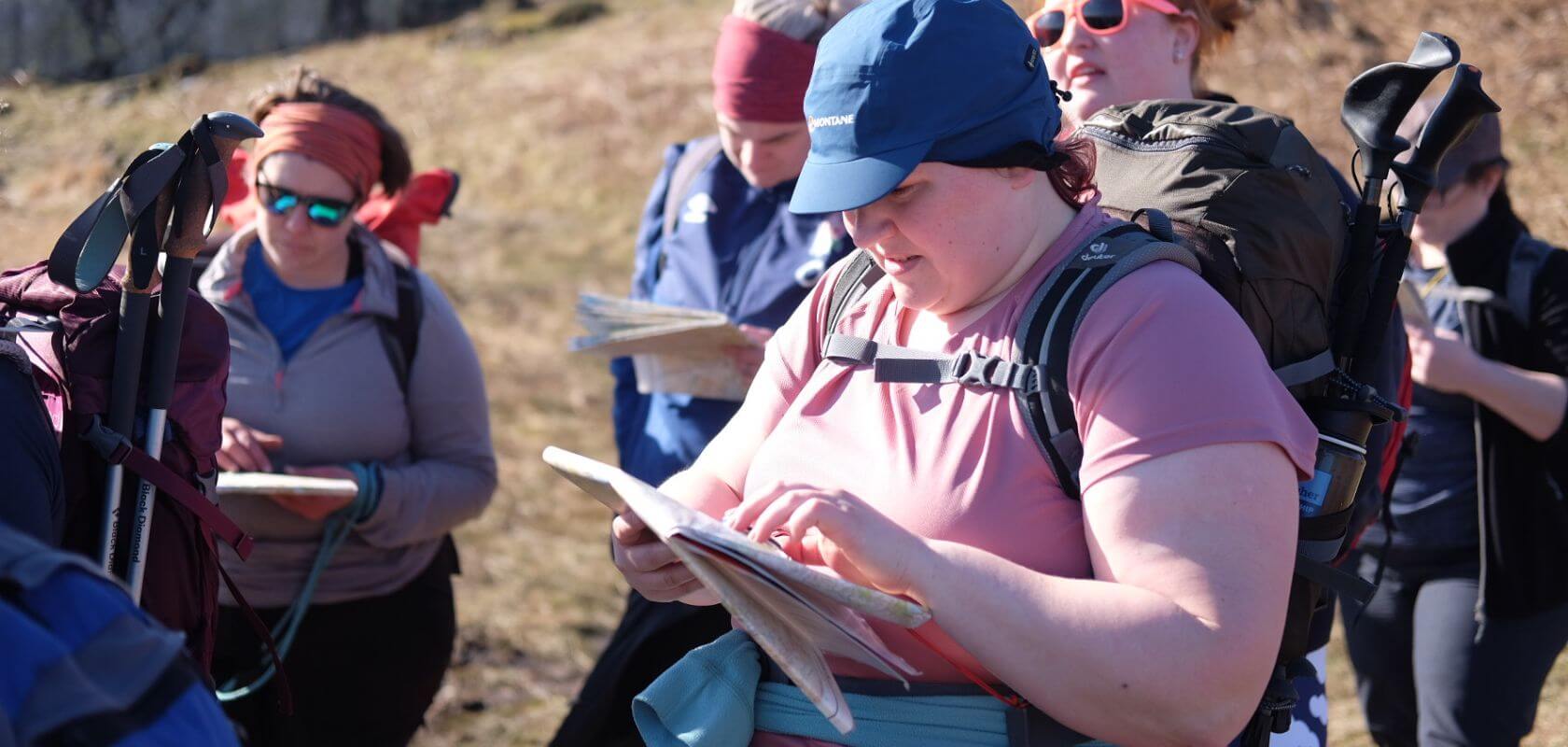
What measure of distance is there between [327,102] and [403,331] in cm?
65

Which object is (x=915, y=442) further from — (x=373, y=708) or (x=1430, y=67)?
(x=373, y=708)

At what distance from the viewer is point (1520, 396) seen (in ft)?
11.5

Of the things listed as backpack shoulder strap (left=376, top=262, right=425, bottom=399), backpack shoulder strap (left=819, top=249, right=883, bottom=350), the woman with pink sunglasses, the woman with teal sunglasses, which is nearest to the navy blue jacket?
the woman with teal sunglasses

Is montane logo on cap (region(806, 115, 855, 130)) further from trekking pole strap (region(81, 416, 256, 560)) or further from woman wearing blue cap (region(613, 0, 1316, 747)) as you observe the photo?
trekking pole strap (region(81, 416, 256, 560))

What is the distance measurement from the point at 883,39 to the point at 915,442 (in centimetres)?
53

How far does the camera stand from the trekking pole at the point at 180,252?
2416mm

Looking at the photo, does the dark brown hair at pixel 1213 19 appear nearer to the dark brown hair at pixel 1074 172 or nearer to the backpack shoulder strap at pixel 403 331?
the dark brown hair at pixel 1074 172

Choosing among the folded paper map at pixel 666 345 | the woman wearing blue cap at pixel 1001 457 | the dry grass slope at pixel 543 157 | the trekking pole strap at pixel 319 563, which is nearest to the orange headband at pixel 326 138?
the folded paper map at pixel 666 345

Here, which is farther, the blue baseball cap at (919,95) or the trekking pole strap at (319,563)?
the trekking pole strap at (319,563)

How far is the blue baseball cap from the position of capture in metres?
1.89

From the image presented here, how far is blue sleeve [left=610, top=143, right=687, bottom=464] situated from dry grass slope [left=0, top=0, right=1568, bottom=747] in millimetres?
1445

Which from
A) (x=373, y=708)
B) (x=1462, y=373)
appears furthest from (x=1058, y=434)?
(x=373, y=708)

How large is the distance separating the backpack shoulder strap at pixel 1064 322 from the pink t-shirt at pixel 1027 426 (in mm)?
15

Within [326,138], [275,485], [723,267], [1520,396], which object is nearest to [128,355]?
[275,485]
